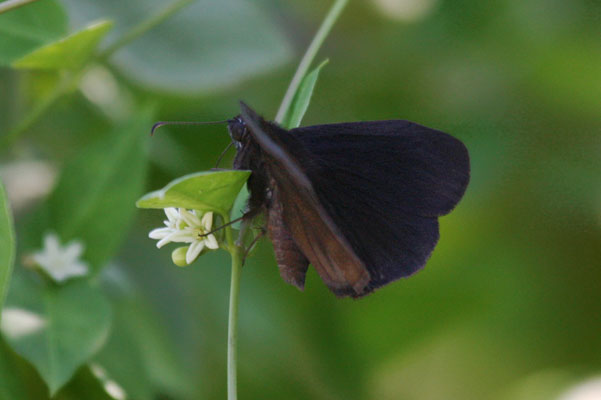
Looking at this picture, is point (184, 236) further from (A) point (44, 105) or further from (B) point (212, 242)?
(A) point (44, 105)

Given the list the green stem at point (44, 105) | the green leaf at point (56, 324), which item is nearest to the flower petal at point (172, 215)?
the green leaf at point (56, 324)

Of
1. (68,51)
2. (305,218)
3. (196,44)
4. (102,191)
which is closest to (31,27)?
(68,51)

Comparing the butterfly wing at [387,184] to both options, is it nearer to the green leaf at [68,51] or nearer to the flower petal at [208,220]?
the flower petal at [208,220]

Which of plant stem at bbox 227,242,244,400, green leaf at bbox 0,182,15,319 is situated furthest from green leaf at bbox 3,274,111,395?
plant stem at bbox 227,242,244,400

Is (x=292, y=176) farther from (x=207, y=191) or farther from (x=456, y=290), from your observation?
(x=456, y=290)

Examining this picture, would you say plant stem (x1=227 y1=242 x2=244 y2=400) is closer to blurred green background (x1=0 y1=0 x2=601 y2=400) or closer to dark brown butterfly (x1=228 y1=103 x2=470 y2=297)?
dark brown butterfly (x1=228 y1=103 x2=470 y2=297)

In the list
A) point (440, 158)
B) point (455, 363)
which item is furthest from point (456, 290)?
point (440, 158)

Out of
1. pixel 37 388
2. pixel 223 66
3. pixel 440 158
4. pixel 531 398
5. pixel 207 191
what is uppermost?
pixel 440 158
